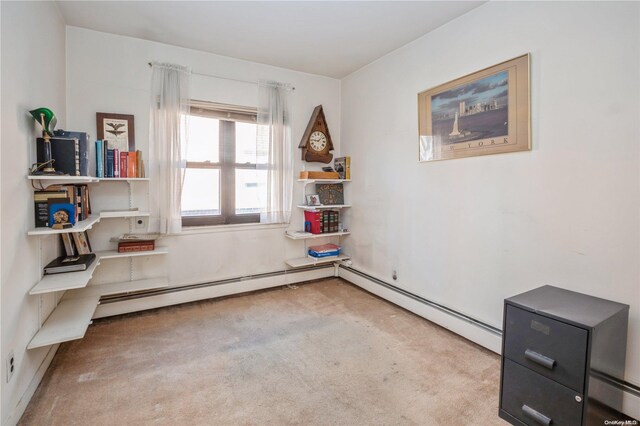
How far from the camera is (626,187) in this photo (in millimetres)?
1748

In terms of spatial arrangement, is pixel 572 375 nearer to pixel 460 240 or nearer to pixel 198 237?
pixel 460 240

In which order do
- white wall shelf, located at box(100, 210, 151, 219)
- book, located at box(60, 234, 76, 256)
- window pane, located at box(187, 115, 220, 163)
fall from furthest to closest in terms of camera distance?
1. window pane, located at box(187, 115, 220, 163)
2. white wall shelf, located at box(100, 210, 151, 219)
3. book, located at box(60, 234, 76, 256)

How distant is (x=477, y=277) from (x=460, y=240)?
33cm

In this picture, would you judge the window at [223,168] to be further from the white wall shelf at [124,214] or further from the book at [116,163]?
the book at [116,163]

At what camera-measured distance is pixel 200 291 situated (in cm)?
349

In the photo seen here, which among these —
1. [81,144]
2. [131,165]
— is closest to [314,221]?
[131,165]

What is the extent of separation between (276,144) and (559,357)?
3.15 meters

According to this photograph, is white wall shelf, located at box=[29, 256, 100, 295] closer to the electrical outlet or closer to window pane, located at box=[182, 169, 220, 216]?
the electrical outlet

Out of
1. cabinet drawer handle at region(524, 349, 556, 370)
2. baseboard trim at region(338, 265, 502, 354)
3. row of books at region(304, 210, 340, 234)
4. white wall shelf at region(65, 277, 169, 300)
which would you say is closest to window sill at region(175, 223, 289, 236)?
row of books at region(304, 210, 340, 234)

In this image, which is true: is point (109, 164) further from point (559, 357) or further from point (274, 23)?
point (559, 357)

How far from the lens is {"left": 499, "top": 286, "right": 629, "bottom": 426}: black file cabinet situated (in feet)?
4.71

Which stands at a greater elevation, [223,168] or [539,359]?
[223,168]

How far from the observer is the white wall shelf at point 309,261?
12.7ft

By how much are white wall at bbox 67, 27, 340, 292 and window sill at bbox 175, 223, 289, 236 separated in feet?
0.08
